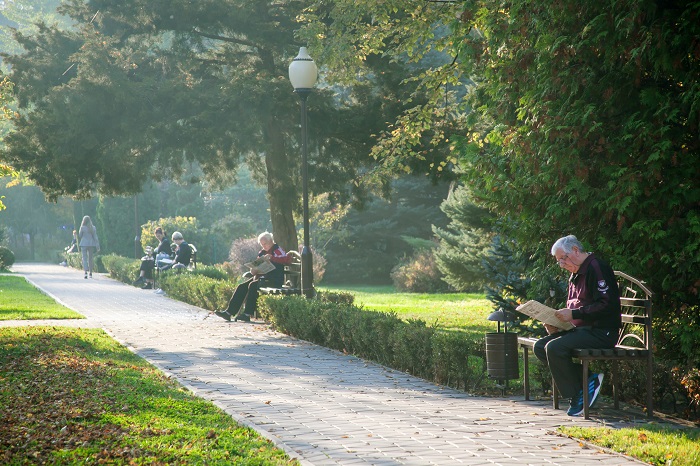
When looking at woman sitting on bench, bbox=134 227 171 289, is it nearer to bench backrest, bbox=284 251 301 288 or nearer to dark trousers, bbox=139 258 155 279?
dark trousers, bbox=139 258 155 279

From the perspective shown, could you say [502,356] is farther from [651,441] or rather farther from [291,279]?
[291,279]

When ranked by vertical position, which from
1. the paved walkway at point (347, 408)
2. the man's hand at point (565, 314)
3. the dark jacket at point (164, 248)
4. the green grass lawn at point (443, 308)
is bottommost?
the paved walkway at point (347, 408)

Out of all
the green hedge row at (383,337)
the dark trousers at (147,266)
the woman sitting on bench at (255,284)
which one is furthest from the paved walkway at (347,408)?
the dark trousers at (147,266)

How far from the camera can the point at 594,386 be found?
8172 mm

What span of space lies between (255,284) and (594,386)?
9988 millimetres

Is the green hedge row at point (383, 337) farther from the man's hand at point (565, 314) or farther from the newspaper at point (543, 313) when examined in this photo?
the man's hand at point (565, 314)

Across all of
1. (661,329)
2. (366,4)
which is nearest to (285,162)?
(366,4)

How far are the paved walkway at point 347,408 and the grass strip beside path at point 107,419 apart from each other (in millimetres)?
298

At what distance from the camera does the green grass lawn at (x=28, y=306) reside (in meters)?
18.3

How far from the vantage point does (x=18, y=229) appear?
63906 millimetres

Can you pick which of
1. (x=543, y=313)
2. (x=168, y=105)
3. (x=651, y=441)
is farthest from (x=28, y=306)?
(x=651, y=441)

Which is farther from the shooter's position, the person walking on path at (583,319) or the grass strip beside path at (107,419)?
the person walking on path at (583,319)

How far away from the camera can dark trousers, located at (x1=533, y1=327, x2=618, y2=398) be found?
8164 millimetres

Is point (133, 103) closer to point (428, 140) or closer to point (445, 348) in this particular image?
point (428, 140)
